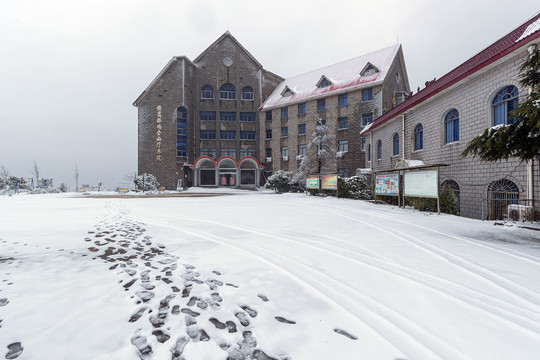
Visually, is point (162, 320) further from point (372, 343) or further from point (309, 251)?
point (309, 251)

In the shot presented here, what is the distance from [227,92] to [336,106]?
18729 millimetres

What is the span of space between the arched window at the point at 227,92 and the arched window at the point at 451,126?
32.5 meters

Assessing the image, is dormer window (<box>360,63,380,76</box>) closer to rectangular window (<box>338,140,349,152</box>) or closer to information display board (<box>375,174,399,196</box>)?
rectangular window (<box>338,140,349,152</box>)

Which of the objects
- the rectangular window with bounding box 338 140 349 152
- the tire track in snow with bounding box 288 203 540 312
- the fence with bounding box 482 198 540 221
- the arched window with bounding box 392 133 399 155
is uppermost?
the rectangular window with bounding box 338 140 349 152

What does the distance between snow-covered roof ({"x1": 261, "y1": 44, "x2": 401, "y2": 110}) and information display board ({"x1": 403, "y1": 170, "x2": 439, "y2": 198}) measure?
19.9 metres

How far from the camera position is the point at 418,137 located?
579 inches

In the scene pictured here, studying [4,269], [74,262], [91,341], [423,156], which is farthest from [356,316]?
[423,156]

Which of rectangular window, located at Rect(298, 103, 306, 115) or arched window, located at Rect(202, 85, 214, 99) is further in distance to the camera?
arched window, located at Rect(202, 85, 214, 99)

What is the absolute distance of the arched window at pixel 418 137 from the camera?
14.2 meters

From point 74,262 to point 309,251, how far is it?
4007 mm

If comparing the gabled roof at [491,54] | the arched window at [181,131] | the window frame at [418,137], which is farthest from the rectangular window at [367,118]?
the arched window at [181,131]

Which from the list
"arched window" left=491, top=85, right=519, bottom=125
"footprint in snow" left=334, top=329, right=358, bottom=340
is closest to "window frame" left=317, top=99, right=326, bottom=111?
"arched window" left=491, top=85, right=519, bottom=125

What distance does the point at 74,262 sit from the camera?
3.74m

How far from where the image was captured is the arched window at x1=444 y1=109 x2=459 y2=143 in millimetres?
11552
